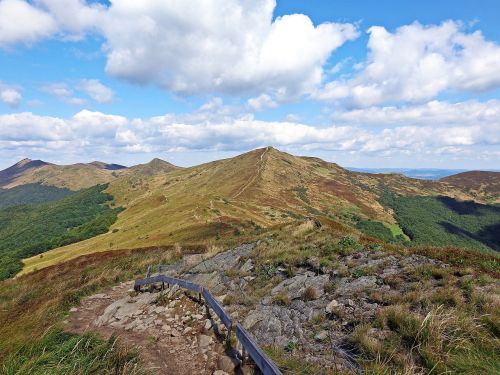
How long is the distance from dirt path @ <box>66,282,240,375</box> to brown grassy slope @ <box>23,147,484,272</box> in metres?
22.2

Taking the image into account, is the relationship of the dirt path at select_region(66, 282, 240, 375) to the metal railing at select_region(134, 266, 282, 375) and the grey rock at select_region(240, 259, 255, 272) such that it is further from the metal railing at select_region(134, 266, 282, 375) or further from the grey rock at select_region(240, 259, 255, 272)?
the grey rock at select_region(240, 259, 255, 272)

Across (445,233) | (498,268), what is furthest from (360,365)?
(445,233)

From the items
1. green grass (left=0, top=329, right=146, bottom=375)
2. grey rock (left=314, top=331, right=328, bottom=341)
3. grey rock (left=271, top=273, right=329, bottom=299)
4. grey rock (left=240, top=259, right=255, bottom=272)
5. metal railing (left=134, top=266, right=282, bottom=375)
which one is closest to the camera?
green grass (left=0, top=329, right=146, bottom=375)

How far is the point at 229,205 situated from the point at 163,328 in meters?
68.0

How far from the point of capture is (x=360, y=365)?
8.21 meters

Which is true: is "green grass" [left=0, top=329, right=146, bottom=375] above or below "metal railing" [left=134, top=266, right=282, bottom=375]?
above

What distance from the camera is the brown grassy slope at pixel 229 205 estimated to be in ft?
198

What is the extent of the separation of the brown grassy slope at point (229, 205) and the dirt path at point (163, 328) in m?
22.2

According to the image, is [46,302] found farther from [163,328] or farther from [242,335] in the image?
[242,335]

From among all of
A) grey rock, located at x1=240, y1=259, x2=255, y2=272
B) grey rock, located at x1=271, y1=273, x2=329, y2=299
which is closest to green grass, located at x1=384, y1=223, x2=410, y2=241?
grey rock, located at x1=240, y1=259, x2=255, y2=272

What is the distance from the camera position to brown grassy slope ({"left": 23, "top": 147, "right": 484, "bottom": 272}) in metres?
60.3

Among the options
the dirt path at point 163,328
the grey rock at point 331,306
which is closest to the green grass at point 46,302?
the dirt path at point 163,328

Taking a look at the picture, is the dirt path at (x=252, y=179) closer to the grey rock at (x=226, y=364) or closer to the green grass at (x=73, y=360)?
the grey rock at (x=226, y=364)

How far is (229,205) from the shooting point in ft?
266
